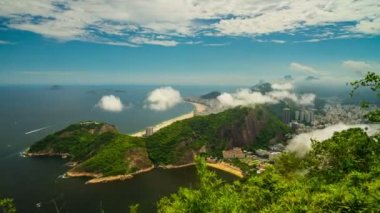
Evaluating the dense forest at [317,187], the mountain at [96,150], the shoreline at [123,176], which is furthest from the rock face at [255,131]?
the dense forest at [317,187]

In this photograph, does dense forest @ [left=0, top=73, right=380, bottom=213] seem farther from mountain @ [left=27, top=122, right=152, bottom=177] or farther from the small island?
the small island

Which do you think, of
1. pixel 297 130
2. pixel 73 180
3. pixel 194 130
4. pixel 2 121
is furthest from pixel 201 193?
pixel 2 121

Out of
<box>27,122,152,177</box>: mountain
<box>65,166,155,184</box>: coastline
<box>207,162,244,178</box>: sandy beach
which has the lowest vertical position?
<box>207,162,244,178</box>: sandy beach

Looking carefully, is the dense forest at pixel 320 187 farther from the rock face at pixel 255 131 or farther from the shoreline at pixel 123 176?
the rock face at pixel 255 131

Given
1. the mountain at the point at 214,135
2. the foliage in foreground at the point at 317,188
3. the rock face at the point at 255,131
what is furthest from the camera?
the rock face at the point at 255,131

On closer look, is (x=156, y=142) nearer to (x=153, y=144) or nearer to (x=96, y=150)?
(x=153, y=144)

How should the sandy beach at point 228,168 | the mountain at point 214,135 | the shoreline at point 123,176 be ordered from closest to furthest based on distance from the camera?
the shoreline at point 123,176, the sandy beach at point 228,168, the mountain at point 214,135

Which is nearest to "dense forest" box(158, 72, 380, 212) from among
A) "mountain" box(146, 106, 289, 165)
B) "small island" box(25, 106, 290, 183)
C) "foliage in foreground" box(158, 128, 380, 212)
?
"foliage in foreground" box(158, 128, 380, 212)
